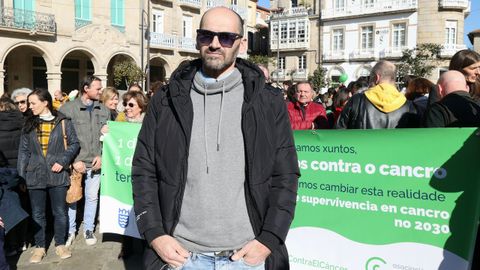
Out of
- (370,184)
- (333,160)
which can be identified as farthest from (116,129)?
(370,184)

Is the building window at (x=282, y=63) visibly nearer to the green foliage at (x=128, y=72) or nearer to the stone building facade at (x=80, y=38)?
the stone building facade at (x=80, y=38)

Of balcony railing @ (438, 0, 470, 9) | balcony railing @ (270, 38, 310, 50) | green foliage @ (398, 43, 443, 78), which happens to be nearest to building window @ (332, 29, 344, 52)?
balcony railing @ (270, 38, 310, 50)

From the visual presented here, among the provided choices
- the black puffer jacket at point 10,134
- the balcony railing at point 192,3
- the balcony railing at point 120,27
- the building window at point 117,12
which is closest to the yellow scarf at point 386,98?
the black puffer jacket at point 10,134

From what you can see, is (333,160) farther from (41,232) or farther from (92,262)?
(41,232)

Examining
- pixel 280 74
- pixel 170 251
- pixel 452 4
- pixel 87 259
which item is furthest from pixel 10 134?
pixel 280 74

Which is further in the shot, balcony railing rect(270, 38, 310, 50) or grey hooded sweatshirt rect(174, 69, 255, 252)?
balcony railing rect(270, 38, 310, 50)

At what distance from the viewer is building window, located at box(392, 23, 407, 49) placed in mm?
37188

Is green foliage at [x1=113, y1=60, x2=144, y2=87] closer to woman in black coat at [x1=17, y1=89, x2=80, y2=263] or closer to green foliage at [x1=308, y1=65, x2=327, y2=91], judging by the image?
green foliage at [x1=308, y1=65, x2=327, y2=91]

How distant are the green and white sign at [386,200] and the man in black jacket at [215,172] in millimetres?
1638

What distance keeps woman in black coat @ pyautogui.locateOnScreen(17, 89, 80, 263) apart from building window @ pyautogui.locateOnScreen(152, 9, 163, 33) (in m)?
26.5

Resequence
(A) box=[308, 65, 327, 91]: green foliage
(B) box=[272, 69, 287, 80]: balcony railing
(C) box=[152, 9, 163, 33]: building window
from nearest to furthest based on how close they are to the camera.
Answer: (C) box=[152, 9, 163, 33]: building window → (A) box=[308, 65, 327, 91]: green foliage → (B) box=[272, 69, 287, 80]: balcony railing

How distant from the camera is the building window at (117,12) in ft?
85.9

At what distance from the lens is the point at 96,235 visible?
5746 mm

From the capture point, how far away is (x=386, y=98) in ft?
12.9
